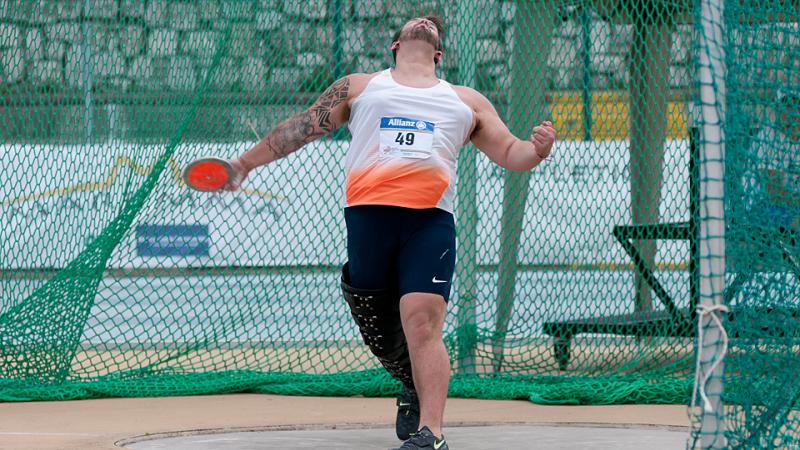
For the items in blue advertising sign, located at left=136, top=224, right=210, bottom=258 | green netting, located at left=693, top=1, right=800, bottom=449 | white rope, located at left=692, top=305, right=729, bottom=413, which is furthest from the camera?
blue advertising sign, located at left=136, top=224, right=210, bottom=258

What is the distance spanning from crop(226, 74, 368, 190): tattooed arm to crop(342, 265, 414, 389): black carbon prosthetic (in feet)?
1.99

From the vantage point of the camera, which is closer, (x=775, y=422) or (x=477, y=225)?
(x=775, y=422)

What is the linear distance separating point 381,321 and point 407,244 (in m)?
0.43

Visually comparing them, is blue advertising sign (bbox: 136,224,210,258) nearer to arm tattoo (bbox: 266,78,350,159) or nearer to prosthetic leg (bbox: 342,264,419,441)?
arm tattoo (bbox: 266,78,350,159)

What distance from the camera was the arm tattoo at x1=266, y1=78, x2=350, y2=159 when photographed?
18.5 ft

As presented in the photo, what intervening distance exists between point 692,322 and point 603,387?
0.94 m

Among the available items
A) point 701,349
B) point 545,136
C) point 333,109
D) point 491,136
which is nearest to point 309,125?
point 333,109

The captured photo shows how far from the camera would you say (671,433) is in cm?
607

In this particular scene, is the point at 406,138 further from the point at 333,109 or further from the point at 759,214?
the point at 759,214

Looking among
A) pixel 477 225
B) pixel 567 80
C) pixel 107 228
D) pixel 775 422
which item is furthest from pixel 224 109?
pixel 775 422

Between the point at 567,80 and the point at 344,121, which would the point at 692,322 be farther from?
the point at 344,121

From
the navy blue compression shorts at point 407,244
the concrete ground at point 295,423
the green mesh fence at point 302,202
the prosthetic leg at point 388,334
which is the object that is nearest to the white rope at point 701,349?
the navy blue compression shorts at point 407,244

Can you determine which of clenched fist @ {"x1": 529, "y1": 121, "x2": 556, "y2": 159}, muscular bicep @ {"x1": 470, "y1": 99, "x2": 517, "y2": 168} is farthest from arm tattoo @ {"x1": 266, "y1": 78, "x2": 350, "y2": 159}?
clenched fist @ {"x1": 529, "y1": 121, "x2": 556, "y2": 159}

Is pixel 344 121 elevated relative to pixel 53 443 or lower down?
elevated
